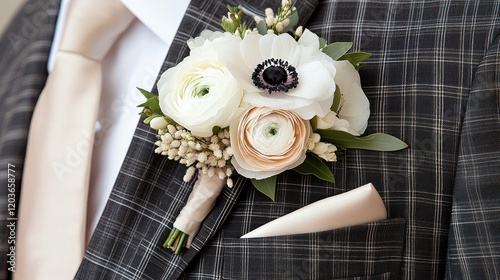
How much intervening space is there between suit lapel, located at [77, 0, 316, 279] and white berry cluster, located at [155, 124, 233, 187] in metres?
0.07

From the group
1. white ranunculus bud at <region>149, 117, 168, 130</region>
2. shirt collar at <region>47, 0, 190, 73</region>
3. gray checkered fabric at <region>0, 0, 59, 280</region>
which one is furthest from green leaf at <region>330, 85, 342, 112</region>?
gray checkered fabric at <region>0, 0, 59, 280</region>

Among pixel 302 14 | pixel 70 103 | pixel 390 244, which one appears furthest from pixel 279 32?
pixel 70 103

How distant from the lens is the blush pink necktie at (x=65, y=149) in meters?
1.00

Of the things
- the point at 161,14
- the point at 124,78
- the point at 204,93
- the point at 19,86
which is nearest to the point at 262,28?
the point at 204,93

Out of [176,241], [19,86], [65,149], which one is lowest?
[176,241]

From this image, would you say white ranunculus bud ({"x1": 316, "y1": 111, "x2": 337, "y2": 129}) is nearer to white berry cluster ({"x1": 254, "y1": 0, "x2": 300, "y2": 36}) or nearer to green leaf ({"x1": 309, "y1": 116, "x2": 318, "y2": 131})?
green leaf ({"x1": 309, "y1": 116, "x2": 318, "y2": 131})

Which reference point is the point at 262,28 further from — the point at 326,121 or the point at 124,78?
the point at 124,78

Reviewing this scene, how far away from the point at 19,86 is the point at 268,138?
611mm

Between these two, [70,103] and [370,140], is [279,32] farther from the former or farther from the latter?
[70,103]

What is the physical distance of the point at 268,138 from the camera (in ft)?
2.49

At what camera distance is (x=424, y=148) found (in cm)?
84

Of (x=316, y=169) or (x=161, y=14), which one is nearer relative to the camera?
(x=316, y=169)

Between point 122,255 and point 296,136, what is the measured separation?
0.33 meters

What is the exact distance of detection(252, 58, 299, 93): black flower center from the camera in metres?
0.75
